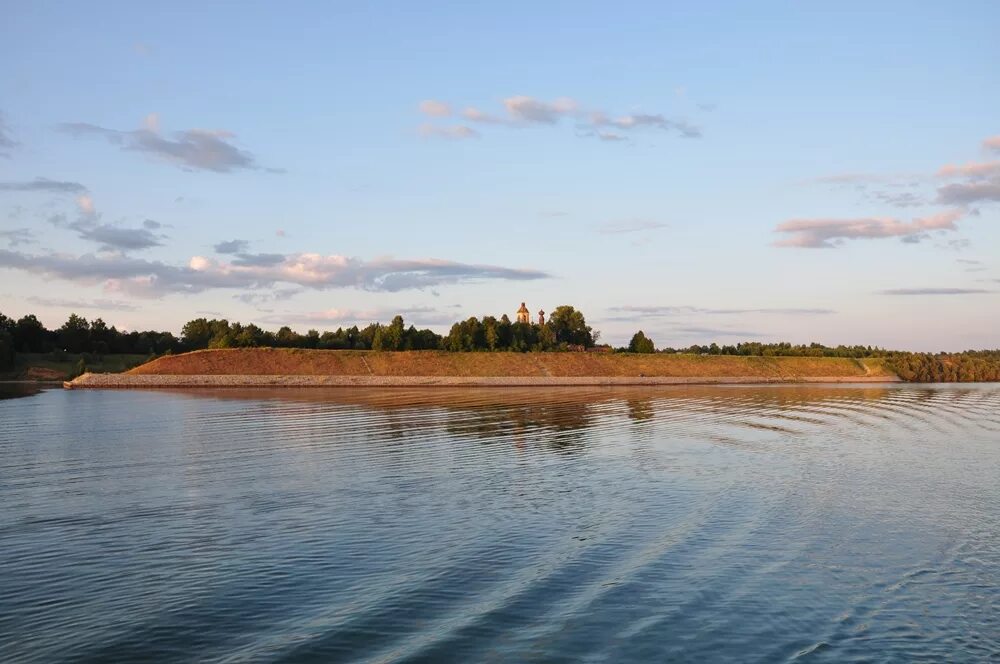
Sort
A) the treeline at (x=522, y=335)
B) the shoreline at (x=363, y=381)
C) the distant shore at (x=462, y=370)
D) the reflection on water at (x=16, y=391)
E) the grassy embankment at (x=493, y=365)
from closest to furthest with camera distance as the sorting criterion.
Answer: the reflection on water at (x=16, y=391) < the shoreline at (x=363, y=381) < the distant shore at (x=462, y=370) < the grassy embankment at (x=493, y=365) < the treeline at (x=522, y=335)

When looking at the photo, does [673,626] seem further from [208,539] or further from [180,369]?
[180,369]

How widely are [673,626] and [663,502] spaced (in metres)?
11.5

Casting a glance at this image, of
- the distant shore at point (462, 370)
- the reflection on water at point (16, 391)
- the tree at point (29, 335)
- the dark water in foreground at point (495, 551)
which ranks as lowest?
the dark water in foreground at point (495, 551)

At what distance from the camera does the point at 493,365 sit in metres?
141

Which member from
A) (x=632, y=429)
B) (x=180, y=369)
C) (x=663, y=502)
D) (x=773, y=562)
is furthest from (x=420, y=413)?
(x=180, y=369)

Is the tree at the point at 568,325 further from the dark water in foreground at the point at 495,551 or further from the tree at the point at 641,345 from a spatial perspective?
the dark water in foreground at the point at 495,551

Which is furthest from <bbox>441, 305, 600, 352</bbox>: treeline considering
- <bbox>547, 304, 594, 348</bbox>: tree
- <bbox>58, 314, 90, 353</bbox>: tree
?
<bbox>58, 314, 90, 353</bbox>: tree

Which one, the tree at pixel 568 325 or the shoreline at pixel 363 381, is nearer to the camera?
the shoreline at pixel 363 381

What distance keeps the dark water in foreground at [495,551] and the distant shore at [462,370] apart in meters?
80.4

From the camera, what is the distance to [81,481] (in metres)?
28.5

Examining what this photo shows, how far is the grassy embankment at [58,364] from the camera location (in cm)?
14012

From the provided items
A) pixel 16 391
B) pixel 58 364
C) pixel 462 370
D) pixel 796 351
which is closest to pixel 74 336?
pixel 58 364

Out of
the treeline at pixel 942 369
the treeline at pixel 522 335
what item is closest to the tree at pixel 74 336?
the treeline at pixel 522 335

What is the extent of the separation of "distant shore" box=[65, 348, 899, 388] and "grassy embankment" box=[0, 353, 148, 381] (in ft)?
93.7
